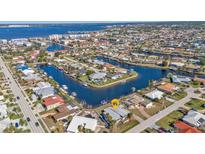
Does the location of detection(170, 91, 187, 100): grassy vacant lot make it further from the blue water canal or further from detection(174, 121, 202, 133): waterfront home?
detection(174, 121, 202, 133): waterfront home

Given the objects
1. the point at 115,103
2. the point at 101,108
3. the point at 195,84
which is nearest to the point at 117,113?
the point at 101,108

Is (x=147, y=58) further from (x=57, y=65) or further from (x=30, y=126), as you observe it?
(x=30, y=126)

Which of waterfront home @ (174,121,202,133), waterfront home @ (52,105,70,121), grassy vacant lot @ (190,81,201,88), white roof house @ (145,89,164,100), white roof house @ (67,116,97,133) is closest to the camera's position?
waterfront home @ (174,121,202,133)

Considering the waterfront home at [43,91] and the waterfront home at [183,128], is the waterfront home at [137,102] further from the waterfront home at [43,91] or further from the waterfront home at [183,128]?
the waterfront home at [43,91]

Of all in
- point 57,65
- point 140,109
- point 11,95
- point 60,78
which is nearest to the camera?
point 140,109

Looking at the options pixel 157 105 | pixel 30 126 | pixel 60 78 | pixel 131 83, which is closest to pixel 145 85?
pixel 131 83

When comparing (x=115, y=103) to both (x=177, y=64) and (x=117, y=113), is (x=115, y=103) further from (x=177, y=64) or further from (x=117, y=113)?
(x=177, y=64)

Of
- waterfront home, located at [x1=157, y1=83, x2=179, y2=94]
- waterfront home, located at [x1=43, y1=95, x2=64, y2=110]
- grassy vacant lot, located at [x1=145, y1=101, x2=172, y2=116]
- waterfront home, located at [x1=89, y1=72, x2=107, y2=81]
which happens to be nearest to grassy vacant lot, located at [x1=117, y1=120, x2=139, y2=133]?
grassy vacant lot, located at [x1=145, y1=101, x2=172, y2=116]

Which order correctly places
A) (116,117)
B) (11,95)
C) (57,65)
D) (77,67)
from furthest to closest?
(57,65) < (77,67) < (11,95) < (116,117)

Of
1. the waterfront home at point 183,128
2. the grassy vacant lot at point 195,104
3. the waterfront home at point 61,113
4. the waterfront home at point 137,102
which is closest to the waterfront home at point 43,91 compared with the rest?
the waterfront home at point 61,113
